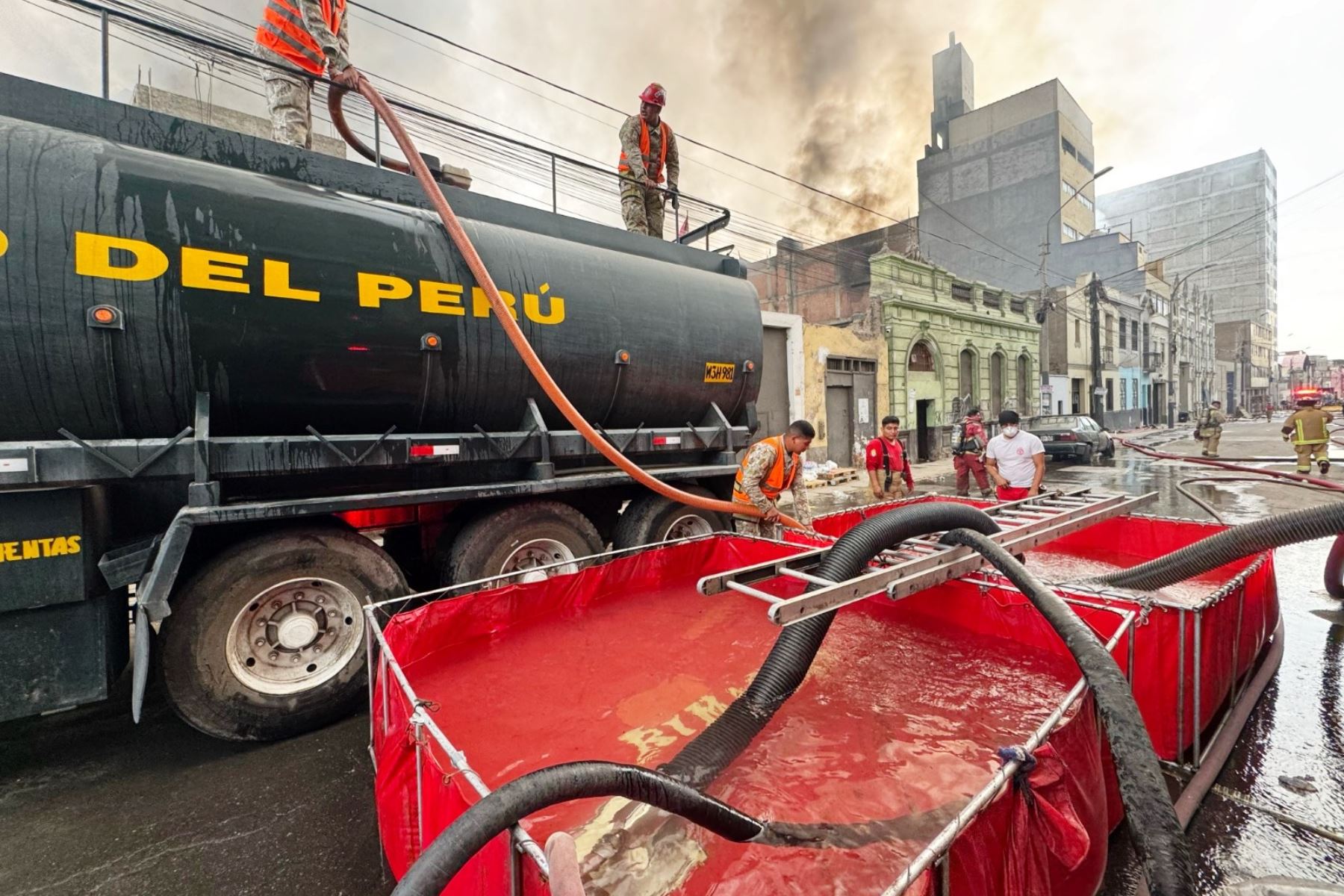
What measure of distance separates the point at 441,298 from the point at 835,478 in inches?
476

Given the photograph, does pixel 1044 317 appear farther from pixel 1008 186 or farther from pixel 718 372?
pixel 718 372

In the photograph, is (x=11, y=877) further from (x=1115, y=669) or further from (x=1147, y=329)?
(x=1147, y=329)

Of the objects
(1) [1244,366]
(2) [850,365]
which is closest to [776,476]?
(2) [850,365]

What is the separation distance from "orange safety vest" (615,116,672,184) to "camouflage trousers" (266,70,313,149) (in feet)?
10.3

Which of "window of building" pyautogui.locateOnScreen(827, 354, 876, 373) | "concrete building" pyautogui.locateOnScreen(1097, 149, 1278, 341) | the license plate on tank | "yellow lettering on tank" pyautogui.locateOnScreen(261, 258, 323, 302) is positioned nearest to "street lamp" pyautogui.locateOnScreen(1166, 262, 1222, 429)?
"concrete building" pyautogui.locateOnScreen(1097, 149, 1278, 341)

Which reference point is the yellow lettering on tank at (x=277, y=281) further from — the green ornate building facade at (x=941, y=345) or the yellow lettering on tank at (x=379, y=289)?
the green ornate building facade at (x=941, y=345)

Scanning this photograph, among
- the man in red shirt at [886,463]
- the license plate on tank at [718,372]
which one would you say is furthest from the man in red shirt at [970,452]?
the license plate on tank at [718,372]

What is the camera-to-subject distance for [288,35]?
423 centimetres

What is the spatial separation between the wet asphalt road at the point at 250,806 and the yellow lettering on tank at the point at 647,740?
1.15 metres

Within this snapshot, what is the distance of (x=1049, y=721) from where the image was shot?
184cm

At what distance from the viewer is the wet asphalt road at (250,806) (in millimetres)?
2373

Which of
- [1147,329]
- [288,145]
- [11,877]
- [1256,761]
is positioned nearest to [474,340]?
[288,145]

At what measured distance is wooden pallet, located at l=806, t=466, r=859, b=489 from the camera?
550 inches

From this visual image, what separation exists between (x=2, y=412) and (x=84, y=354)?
1.46 ft
